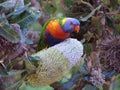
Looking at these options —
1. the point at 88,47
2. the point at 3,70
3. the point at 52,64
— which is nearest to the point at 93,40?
the point at 88,47

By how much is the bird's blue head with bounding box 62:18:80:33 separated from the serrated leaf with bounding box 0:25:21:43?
0.53 meters

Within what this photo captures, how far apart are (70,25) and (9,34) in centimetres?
58

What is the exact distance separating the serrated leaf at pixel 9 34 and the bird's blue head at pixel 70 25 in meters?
0.53

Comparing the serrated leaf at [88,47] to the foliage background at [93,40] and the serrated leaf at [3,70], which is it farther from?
the serrated leaf at [3,70]

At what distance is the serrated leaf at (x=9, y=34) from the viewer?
92cm

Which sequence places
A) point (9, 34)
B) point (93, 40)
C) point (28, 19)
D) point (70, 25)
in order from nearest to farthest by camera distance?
1. point (9, 34)
2. point (28, 19)
3. point (70, 25)
4. point (93, 40)

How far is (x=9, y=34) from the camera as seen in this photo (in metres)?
0.92

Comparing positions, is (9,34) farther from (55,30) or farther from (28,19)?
(55,30)

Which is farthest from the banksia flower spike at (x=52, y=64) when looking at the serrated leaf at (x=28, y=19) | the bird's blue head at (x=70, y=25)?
the bird's blue head at (x=70, y=25)

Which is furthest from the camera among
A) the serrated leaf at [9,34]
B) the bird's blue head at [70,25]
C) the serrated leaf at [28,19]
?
the bird's blue head at [70,25]

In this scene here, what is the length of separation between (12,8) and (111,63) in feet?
2.05

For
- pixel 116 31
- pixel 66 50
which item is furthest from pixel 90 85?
pixel 66 50

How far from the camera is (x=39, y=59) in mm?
1089

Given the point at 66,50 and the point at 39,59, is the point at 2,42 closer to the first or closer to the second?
the point at 39,59
